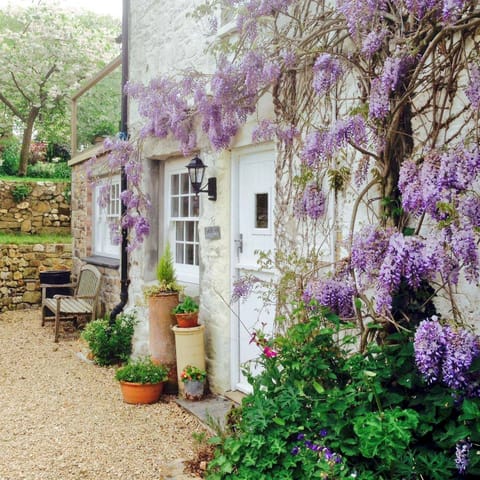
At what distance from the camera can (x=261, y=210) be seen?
4.91 metres

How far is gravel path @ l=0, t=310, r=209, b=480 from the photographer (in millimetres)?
3910

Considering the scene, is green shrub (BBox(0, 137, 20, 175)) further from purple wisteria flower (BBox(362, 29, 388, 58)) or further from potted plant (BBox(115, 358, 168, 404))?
purple wisteria flower (BBox(362, 29, 388, 58))

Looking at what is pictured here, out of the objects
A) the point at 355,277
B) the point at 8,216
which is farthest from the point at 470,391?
the point at 8,216

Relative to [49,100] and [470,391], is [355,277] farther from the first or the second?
[49,100]

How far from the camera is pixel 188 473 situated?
139 inches

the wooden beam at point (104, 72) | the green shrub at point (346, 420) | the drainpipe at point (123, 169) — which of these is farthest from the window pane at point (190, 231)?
the green shrub at point (346, 420)

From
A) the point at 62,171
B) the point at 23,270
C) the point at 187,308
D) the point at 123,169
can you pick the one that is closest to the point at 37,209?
the point at 23,270

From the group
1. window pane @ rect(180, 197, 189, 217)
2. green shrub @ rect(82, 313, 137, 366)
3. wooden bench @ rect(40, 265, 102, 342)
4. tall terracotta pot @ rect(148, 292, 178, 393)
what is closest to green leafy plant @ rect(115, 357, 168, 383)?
tall terracotta pot @ rect(148, 292, 178, 393)

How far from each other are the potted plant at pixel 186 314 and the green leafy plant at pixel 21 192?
820cm

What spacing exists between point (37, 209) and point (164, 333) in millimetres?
8094

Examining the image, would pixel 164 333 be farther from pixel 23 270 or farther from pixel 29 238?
pixel 29 238

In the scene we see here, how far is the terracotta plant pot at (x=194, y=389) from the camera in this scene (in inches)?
204

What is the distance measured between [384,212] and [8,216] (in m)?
10.6

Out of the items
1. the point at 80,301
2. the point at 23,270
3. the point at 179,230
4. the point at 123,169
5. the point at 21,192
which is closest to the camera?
the point at 179,230
